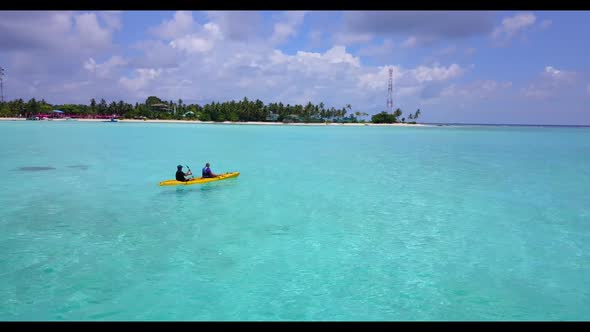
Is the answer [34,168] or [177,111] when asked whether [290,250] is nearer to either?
[34,168]

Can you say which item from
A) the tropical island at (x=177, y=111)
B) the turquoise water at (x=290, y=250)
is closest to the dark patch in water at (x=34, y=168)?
the turquoise water at (x=290, y=250)

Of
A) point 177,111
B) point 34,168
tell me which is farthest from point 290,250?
point 177,111

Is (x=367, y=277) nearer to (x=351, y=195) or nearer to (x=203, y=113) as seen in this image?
(x=351, y=195)

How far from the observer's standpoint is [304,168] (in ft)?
109

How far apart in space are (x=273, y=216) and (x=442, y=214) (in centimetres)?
839

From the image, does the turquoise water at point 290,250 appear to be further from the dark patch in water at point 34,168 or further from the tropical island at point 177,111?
the tropical island at point 177,111

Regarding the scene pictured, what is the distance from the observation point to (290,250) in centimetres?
1270

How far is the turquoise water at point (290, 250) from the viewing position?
905cm

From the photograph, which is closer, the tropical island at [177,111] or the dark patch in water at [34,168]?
the dark patch in water at [34,168]

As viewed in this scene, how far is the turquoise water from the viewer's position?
9055 millimetres

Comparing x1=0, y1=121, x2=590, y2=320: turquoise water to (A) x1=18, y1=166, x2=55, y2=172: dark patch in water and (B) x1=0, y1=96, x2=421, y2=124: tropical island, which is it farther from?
(B) x1=0, y1=96, x2=421, y2=124: tropical island

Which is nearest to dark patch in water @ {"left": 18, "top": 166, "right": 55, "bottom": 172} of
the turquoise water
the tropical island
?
the turquoise water

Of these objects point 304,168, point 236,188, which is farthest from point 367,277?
point 304,168
